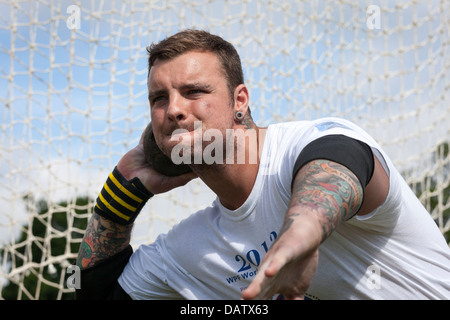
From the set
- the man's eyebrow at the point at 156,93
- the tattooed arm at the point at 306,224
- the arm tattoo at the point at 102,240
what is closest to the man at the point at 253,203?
the man's eyebrow at the point at 156,93

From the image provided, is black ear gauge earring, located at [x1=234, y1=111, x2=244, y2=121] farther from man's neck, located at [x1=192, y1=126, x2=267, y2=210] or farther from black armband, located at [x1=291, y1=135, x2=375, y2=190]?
black armband, located at [x1=291, y1=135, x2=375, y2=190]

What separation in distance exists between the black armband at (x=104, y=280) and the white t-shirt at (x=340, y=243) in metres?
0.52

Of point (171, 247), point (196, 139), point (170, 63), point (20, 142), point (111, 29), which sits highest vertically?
point (111, 29)

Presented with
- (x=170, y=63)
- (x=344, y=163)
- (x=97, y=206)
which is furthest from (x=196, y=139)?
(x=97, y=206)

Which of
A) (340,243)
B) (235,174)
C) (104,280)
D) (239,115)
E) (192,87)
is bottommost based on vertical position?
(104,280)

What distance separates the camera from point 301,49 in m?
5.00

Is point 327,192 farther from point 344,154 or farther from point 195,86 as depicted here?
point 195,86

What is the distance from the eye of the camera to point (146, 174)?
2742 millimetres

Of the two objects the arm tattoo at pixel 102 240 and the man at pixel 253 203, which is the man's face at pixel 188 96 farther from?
the arm tattoo at pixel 102 240

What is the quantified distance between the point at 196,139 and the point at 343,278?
81cm

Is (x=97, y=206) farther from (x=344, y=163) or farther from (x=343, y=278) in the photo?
(x=344, y=163)

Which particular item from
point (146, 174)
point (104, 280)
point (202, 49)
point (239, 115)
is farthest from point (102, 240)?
point (202, 49)

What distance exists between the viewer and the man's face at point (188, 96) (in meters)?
2.13

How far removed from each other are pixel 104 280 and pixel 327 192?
5.44 feet
